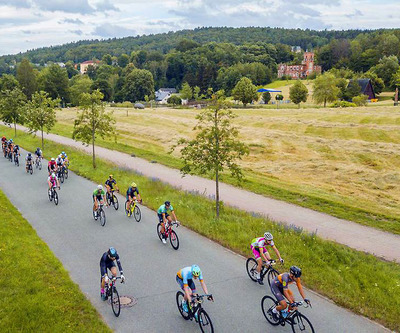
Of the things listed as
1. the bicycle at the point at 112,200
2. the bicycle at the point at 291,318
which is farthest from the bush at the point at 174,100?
the bicycle at the point at 291,318

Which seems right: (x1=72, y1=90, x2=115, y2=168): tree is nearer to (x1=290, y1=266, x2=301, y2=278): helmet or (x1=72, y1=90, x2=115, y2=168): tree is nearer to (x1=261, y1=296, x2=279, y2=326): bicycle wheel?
(x1=261, y1=296, x2=279, y2=326): bicycle wheel

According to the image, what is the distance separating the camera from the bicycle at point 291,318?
27.4ft

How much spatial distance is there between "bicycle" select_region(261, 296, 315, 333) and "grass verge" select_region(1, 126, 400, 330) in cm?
172

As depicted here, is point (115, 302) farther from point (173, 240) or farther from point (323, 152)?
point (323, 152)

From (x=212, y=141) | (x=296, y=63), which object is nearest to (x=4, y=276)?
(x=212, y=141)

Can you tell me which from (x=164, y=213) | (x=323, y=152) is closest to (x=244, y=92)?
(x=323, y=152)

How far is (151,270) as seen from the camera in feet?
39.3

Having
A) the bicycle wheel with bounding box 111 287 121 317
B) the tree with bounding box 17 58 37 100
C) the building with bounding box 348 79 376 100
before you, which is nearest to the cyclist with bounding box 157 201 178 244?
the bicycle wheel with bounding box 111 287 121 317

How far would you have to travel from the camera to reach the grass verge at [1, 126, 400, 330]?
9.95 m

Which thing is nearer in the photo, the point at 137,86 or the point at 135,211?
the point at 135,211

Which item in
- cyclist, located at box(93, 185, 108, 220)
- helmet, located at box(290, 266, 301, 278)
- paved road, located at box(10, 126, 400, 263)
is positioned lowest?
paved road, located at box(10, 126, 400, 263)

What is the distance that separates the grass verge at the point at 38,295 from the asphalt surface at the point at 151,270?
0.40 m

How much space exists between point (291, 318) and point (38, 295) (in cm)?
629

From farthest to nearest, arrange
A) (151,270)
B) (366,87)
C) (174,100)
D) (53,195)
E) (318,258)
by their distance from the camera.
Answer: (174,100)
(366,87)
(53,195)
(318,258)
(151,270)
